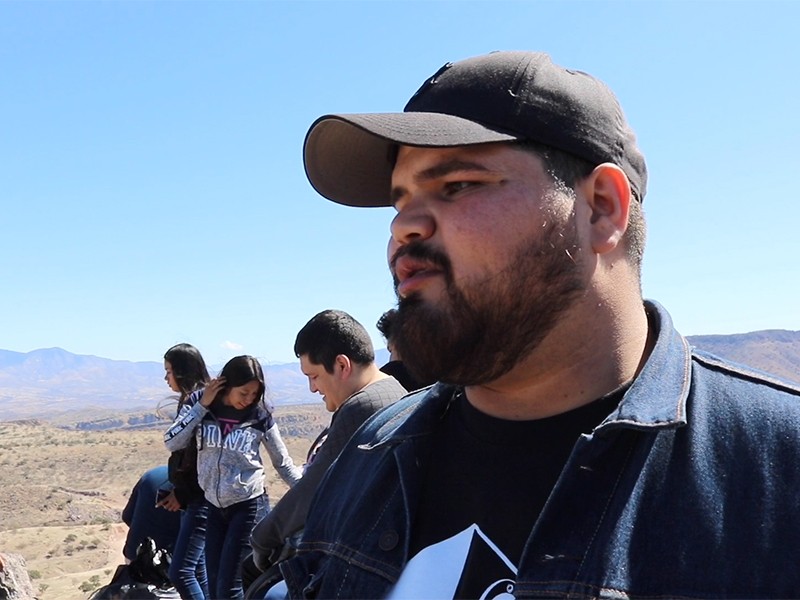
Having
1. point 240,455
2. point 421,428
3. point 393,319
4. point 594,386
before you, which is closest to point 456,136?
point 393,319

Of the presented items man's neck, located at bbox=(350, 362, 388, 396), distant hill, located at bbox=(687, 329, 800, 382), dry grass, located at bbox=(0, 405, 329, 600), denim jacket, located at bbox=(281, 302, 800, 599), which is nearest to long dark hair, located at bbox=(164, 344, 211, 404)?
man's neck, located at bbox=(350, 362, 388, 396)

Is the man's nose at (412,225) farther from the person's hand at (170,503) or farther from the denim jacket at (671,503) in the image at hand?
the person's hand at (170,503)

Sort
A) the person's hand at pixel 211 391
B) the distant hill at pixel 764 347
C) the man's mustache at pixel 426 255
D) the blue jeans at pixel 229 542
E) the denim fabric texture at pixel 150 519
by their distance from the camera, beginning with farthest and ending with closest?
the distant hill at pixel 764 347
the denim fabric texture at pixel 150 519
the person's hand at pixel 211 391
the blue jeans at pixel 229 542
the man's mustache at pixel 426 255

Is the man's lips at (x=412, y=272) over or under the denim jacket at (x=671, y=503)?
over

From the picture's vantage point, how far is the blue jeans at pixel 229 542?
15.8 feet

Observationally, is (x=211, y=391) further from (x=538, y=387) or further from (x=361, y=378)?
(x=538, y=387)

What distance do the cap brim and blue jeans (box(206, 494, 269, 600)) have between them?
350cm

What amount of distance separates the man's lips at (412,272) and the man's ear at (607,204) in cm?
35

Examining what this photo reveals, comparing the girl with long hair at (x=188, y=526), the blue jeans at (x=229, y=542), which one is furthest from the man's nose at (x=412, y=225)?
the girl with long hair at (x=188, y=526)

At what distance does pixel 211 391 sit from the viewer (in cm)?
506

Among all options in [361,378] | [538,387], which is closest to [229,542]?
[361,378]

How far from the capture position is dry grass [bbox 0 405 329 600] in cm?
1474

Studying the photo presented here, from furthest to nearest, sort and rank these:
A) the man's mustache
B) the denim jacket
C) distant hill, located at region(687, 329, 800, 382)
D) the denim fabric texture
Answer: distant hill, located at region(687, 329, 800, 382)
the denim fabric texture
the man's mustache
the denim jacket

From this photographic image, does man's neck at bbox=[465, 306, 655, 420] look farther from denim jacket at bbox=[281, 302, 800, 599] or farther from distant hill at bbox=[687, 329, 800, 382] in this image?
distant hill at bbox=[687, 329, 800, 382]
